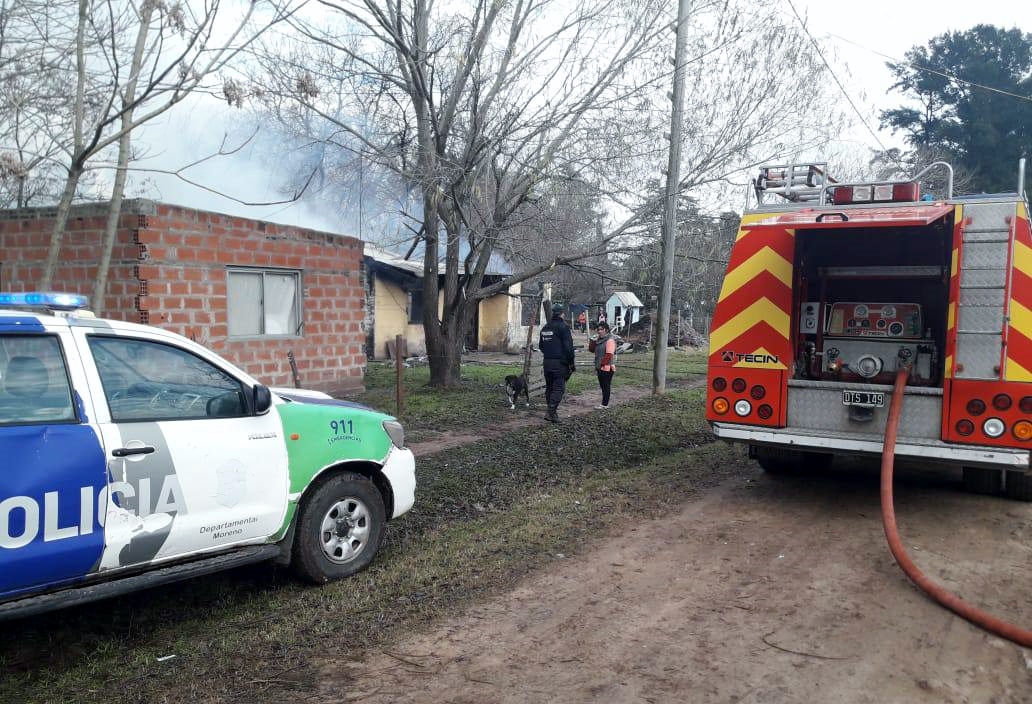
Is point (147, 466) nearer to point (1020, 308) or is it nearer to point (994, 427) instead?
point (994, 427)

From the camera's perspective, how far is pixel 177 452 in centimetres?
434

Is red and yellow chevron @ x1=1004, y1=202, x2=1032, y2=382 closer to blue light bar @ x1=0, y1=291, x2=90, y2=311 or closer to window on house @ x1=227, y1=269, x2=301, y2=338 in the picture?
blue light bar @ x1=0, y1=291, x2=90, y2=311

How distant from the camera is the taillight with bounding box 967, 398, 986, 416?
20.3 ft

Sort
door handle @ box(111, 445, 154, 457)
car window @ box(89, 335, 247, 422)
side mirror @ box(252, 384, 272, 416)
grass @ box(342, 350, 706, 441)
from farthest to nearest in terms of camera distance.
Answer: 1. grass @ box(342, 350, 706, 441)
2. side mirror @ box(252, 384, 272, 416)
3. car window @ box(89, 335, 247, 422)
4. door handle @ box(111, 445, 154, 457)

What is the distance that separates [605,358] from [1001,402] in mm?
7397

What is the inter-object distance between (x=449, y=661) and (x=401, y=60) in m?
9.91

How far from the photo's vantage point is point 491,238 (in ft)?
40.5

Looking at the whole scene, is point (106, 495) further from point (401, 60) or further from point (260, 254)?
point (401, 60)

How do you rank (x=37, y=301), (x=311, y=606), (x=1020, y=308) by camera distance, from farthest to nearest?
1. (x=1020, y=308)
2. (x=311, y=606)
3. (x=37, y=301)

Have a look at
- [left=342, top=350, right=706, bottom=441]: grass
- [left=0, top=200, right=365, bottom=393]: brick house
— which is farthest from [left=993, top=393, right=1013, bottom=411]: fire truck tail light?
[left=0, top=200, right=365, bottom=393]: brick house

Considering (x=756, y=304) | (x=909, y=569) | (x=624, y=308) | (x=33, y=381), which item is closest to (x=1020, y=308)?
(x=756, y=304)

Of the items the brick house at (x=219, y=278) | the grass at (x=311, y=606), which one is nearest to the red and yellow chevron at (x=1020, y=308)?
the grass at (x=311, y=606)

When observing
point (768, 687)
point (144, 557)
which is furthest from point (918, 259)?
point (144, 557)

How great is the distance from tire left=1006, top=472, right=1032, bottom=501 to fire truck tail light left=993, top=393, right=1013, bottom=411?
1072mm
